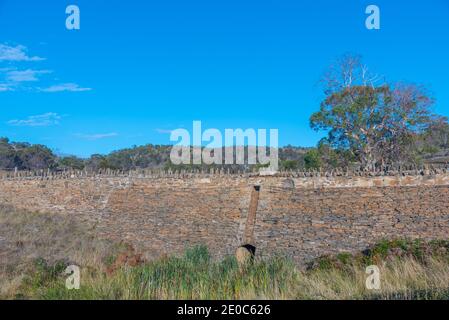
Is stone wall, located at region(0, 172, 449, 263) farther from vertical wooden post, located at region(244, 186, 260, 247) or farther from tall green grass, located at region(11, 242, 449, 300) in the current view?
tall green grass, located at region(11, 242, 449, 300)

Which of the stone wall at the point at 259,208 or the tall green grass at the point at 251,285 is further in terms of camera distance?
the stone wall at the point at 259,208

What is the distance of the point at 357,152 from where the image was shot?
22.2 m

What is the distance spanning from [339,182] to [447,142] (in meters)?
28.6

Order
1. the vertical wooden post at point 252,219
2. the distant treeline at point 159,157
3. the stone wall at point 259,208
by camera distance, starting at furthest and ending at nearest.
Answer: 1. the distant treeline at point 159,157
2. the vertical wooden post at point 252,219
3. the stone wall at point 259,208

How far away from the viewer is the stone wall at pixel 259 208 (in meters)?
12.7

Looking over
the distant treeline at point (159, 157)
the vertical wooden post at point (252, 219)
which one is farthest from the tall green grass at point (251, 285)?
the distant treeline at point (159, 157)

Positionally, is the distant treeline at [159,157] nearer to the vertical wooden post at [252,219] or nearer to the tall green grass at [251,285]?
the vertical wooden post at [252,219]

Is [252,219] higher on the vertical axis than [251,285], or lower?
higher

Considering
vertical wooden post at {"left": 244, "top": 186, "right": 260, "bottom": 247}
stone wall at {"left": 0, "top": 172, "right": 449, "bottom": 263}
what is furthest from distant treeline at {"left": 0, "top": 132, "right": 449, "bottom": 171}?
vertical wooden post at {"left": 244, "top": 186, "right": 260, "bottom": 247}

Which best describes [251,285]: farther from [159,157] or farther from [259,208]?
[159,157]

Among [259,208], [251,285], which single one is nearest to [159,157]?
[259,208]

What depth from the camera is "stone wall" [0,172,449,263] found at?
12672 millimetres

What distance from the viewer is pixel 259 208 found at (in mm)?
15250

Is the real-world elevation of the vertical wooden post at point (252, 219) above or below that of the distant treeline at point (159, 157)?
below
